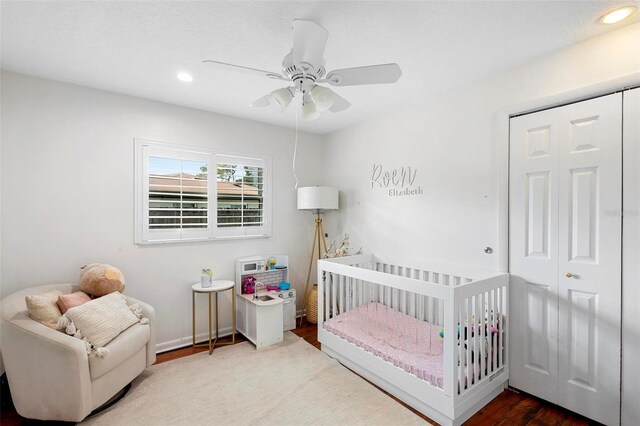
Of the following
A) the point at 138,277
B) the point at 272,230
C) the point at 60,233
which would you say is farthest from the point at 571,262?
the point at 60,233

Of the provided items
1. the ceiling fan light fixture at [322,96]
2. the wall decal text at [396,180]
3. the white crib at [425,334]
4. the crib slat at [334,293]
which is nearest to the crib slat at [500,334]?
the white crib at [425,334]

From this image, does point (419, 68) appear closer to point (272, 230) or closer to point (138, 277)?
point (272, 230)

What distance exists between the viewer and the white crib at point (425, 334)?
6.22ft

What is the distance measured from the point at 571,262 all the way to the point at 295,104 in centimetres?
266

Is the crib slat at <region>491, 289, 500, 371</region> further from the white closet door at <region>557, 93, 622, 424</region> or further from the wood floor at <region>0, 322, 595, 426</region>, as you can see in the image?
the white closet door at <region>557, 93, 622, 424</region>

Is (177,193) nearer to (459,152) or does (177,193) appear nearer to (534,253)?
(459,152)

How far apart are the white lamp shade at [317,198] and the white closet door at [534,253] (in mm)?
1932

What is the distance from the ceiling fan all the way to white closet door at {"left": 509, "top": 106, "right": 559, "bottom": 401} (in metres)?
1.33

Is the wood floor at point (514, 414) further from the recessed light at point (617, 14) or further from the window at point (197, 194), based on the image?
the recessed light at point (617, 14)

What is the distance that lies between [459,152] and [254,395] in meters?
2.64

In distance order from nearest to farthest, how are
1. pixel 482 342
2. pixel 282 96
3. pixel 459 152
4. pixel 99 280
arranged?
pixel 282 96, pixel 482 342, pixel 99 280, pixel 459 152

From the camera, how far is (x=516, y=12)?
1.61 meters

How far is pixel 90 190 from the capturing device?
2631 millimetres

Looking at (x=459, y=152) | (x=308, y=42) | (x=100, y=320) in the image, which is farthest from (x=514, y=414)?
(x=100, y=320)
